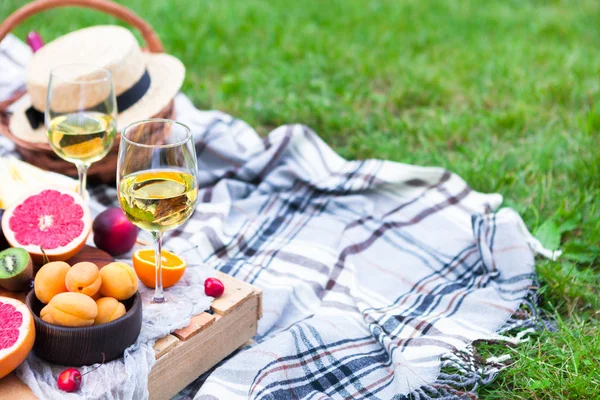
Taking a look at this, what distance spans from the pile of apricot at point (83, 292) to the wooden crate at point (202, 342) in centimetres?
25

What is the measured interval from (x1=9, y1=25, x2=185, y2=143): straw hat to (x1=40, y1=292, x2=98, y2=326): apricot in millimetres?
1661

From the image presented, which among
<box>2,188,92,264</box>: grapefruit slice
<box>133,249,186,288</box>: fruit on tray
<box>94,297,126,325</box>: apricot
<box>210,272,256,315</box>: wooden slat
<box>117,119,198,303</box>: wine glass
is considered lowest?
<box>210,272,256,315</box>: wooden slat

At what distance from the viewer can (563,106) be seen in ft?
17.0

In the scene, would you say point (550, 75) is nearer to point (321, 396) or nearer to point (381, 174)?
point (381, 174)

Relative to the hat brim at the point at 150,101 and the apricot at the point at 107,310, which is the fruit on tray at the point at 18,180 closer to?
the hat brim at the point at 150,101

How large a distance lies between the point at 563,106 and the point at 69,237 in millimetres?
3847

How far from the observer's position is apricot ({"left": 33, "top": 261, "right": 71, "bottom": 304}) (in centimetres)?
219

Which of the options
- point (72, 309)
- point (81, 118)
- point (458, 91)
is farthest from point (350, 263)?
point (458, 91)

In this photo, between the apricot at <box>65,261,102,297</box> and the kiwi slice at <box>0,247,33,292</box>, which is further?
the kiwi slice at <box>0,247,33,292</box>

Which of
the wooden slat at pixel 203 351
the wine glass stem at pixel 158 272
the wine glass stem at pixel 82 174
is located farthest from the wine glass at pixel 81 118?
the wooden slat at pixel 203 351

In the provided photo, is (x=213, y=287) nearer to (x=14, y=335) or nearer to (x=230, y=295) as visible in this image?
(x=230, y=295)

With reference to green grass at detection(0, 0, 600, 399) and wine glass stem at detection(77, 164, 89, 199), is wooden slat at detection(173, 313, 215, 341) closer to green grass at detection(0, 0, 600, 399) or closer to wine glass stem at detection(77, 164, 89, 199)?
wine glass stem at detection(77, 164, 89, 199)

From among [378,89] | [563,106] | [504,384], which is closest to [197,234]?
[504,384]

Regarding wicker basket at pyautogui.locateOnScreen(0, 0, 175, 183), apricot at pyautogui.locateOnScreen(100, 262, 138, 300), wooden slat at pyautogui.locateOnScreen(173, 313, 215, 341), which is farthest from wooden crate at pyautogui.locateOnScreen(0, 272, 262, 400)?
wicker basket at pyautogui.locateOnScreen(0, 0, 175, 183)
